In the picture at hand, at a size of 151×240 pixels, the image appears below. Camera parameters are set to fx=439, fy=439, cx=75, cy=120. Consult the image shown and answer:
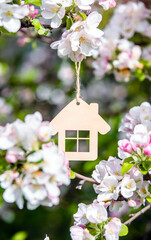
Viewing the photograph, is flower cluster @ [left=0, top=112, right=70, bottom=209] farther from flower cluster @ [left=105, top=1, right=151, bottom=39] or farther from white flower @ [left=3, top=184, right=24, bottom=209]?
flower cluster @ [left=105, top=1, right=151, bottom=39]

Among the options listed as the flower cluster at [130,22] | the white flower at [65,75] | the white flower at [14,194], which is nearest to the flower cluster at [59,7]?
the white flower at [14,194]

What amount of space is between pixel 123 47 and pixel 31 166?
0.98 meters

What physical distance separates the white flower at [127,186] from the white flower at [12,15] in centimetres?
42

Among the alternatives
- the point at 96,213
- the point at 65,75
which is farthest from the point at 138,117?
the point at 65,75

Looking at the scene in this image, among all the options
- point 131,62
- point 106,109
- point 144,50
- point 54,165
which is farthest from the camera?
point 106,109

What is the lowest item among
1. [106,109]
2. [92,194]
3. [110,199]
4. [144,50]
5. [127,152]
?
[92,194]

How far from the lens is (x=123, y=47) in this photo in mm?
1665

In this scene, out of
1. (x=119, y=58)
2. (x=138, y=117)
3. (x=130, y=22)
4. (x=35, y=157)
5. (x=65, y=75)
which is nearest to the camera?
(x=35, y=157)

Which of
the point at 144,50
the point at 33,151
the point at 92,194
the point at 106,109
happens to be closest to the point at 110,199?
the point at 33,151

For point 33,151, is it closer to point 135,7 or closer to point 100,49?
point 100,49

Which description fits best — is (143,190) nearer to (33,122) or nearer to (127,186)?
(127,186)

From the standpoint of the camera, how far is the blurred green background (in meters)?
2.22

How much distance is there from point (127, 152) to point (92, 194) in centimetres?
136

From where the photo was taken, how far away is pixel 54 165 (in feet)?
2.54
